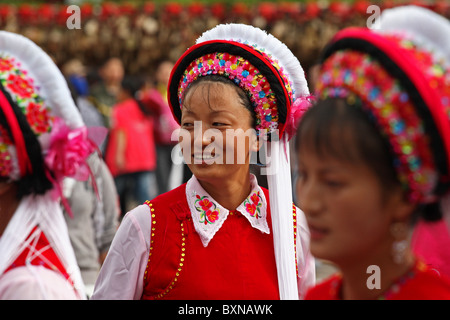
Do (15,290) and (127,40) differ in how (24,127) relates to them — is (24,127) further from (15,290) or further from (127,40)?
(127,40)

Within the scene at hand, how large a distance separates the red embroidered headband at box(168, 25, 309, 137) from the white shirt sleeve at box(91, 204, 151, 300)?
1.92 ft

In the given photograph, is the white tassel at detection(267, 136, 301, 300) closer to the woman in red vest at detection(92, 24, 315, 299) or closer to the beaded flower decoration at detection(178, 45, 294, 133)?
the woman in red vest at detection(92, 24, 315, 299)

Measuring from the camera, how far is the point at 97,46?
11.0 metres

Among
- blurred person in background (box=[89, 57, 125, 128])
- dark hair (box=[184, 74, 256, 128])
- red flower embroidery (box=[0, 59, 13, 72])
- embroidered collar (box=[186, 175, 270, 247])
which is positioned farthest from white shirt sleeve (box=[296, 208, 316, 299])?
blurred person in background (box=[89, 57, 125, 128])

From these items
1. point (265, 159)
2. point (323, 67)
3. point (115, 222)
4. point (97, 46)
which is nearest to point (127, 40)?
point (97, 46)

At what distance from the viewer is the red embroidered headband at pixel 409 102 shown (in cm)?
150

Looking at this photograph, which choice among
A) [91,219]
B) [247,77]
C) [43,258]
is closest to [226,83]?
[247,77]

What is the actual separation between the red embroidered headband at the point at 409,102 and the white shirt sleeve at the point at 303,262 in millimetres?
1115

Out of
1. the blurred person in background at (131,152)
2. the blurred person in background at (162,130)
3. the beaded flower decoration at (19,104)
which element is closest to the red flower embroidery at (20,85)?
the beaded flower decoration at (19,104)

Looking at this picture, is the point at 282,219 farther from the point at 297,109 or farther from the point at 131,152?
the point at 131,152

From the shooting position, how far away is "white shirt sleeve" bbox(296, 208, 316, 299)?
263 cm

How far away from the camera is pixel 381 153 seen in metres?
1.57

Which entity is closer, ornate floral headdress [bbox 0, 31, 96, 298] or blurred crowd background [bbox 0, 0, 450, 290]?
ornate floral headdress [bbox 0, 31, 96, 298]

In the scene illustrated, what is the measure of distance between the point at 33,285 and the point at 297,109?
1210 millimetres
